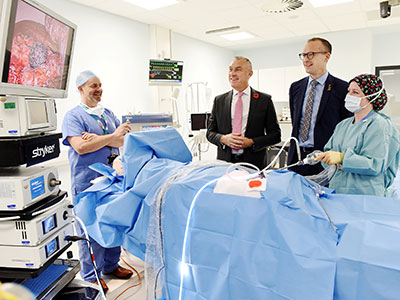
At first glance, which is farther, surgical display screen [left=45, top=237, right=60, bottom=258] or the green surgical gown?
the green surgical gown

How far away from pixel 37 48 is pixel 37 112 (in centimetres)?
24

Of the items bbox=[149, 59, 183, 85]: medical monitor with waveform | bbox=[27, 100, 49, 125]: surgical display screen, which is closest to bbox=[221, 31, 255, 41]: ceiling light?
bbox=[149, 59, 183, 85]: medical monitor with waveform

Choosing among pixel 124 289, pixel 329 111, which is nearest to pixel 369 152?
pixel 329 111

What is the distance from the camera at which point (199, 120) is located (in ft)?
14.5

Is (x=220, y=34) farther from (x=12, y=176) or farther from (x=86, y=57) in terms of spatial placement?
(x=12, y=176)

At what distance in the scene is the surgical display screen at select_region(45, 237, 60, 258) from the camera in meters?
1.04

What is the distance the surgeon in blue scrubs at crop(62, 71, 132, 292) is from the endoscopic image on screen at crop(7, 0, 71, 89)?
0.59 meters

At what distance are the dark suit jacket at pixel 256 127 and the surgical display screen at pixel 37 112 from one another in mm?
1395

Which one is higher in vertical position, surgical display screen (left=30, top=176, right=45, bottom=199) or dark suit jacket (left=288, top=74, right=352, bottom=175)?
dark suit jacket (left=288, top=74, right=352, bottom=175)

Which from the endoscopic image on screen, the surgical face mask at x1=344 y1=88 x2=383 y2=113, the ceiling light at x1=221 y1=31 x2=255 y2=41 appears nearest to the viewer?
the endoscopic image on screen

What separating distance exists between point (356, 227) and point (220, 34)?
5.03 meters

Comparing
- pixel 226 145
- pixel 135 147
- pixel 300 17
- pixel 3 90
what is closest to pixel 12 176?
pixel 3 90

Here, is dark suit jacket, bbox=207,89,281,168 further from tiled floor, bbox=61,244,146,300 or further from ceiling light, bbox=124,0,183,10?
ceiling light, bbox=124,0,183,10

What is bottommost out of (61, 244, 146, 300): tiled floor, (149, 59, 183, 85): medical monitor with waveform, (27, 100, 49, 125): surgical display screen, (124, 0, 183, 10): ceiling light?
(61, 244, 146, 300): tiled floor
